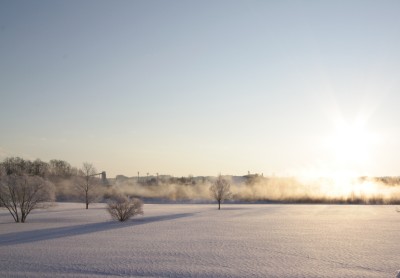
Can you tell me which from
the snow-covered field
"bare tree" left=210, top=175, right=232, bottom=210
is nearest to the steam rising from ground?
"bare tree" left=210, top=175, right=232, bottom=210

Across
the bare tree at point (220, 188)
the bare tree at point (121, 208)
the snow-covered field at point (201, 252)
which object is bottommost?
the snow-covered field at point (201, 252)

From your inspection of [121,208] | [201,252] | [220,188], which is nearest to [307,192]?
[220,188]

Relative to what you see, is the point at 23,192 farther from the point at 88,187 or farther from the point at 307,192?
the point at 307,192

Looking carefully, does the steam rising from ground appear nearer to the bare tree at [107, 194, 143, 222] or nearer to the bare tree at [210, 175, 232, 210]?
the bare tree at [210, 175, 232, 210]

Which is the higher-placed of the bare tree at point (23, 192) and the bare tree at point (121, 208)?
the bare tree at point (23, 192)

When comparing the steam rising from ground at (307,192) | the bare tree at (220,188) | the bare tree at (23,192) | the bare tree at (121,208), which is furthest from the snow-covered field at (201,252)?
the steam rising from ground at (307,192)

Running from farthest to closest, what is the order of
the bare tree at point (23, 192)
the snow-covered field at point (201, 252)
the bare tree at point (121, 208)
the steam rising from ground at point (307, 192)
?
1. the steam rising from ground at point (307, 192)
2. the bare tree at point (23, 192)
3. the bare tree at point (121, 208)
4. the snow-covered field at point (201, 252)

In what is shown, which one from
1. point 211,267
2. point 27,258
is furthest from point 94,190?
point 211,267

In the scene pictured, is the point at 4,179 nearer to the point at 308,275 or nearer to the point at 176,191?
the point at 308,275

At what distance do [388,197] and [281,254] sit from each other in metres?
67.1

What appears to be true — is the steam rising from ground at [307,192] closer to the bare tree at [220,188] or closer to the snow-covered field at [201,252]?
the bare tree at [220,188]

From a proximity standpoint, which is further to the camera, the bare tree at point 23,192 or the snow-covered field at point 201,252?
the bare tree at point 23,192

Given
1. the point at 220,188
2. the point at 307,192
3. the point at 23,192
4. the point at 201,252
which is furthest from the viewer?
the point at 307,192

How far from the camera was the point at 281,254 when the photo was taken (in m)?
21.7
